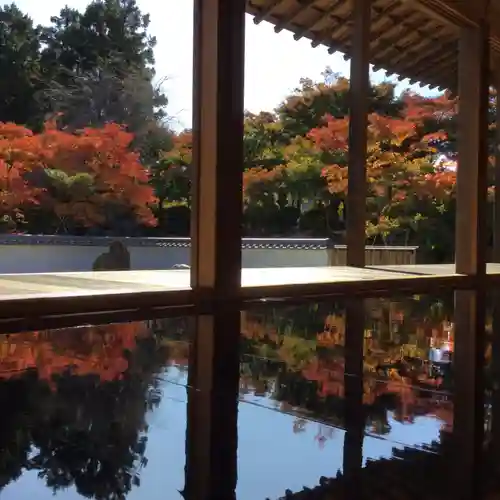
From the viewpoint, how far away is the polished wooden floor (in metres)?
2.66

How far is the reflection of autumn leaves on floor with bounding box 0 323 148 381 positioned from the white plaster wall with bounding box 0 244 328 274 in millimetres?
3888

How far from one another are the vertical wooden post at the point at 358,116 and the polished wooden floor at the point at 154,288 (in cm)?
52

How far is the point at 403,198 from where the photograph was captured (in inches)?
345

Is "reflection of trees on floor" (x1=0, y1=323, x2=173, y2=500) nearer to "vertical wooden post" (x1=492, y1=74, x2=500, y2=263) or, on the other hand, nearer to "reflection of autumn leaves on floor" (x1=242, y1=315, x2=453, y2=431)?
"reflection of autumn leaves on floor" (x1=242, y1=315, x2=453, y2=431)

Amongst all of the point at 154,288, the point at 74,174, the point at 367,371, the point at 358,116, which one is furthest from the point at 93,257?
the point at 367,371

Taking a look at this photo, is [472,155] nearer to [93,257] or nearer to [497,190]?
[497,190]

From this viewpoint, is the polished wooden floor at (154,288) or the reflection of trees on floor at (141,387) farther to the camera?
the polished wooden floor at (154,288)

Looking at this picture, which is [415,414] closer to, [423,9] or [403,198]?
[423,9]

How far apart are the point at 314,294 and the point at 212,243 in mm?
1114

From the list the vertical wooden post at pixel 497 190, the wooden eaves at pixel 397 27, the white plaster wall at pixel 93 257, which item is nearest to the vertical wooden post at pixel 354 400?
the wooden eaves at pixel 397 27

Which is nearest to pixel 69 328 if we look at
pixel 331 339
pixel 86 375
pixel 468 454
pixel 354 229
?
pixel 86 375

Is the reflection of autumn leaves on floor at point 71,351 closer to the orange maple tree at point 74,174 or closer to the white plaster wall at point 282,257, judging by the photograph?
the orange maple tree at point 74,174

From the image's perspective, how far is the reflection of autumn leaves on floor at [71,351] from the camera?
192cm

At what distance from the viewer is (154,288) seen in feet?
10.4
